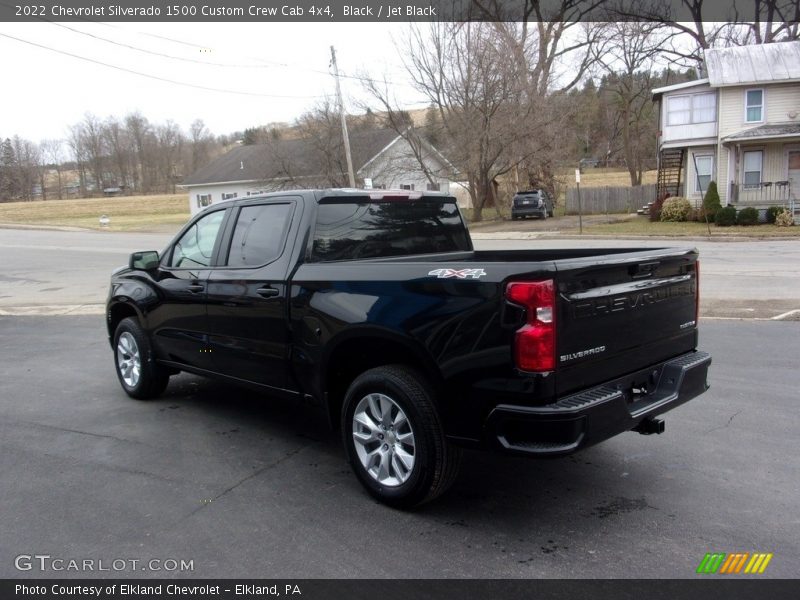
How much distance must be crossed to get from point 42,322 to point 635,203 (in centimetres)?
3727

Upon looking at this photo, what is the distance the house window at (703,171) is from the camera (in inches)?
1302

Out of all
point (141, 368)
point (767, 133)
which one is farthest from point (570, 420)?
point (767, 133)

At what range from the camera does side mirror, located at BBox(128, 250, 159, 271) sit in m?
5.94

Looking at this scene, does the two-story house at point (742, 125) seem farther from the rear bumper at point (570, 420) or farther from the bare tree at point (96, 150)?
the bare tree at point (96, 150)

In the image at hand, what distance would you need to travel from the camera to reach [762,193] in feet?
102

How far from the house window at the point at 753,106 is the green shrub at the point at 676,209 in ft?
16.1

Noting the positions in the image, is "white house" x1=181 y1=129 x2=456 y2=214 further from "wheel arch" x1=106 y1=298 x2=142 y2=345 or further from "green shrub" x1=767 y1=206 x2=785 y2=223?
"wheel arch" x1=106 y1=298 x2=142 y2=345

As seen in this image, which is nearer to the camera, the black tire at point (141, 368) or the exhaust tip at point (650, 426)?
the exhaust tip at point (650, 426)

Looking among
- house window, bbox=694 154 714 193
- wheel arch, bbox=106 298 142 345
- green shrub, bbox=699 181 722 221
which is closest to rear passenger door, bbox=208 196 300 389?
wheel arch, bbox=106 298 142 345

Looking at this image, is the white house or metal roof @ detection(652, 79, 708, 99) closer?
metal roof @ detection(652, 79, 708, 99)

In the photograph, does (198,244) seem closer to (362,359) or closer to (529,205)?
(362,359)

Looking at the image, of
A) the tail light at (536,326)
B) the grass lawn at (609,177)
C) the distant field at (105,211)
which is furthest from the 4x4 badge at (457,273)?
the grass lawn at (609,177)

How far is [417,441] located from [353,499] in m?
0.72

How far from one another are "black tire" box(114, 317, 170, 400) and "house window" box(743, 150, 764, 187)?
32.3 metres
